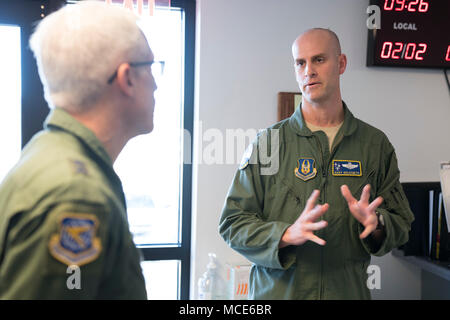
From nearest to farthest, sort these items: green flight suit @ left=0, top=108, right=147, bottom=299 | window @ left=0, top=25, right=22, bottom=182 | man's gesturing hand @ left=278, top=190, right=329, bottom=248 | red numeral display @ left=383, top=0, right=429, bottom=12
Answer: green flight suit @ left=0, top=108, right=147, bottom=299 → man's gesturing hand @ left=278, top=190, right=329, bottom=248 → window @ left=0, top=25, right=22, bottom=182 → red numeral display @ left=383, top=0, right=429, bottom=12

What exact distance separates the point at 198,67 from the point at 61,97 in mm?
1679

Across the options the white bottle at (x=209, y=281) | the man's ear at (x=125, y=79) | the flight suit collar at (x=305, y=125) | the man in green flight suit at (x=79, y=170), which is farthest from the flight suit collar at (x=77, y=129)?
the white bottle at (x=209, y=281)

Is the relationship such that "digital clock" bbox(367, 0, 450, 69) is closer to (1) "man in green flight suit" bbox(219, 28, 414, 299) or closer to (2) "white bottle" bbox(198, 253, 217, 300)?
(1) "man in green flight suit" bbox(219, 28, 414, 299)

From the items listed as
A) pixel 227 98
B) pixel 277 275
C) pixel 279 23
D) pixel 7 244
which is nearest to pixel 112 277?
pixel 7 244

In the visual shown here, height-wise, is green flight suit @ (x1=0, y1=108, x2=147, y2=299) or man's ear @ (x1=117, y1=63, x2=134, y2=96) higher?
man's ear @ (x1=117, y1=63, x2=134, y2=96)

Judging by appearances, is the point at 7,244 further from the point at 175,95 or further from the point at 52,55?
the point at 175,95

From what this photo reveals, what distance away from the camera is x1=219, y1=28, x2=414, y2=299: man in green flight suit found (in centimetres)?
141

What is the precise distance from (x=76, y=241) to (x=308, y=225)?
0.75 m

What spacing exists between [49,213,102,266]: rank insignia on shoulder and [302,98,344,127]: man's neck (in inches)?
43.6

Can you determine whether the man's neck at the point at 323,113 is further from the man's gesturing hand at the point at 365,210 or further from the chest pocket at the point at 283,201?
the man's gesturing hand at the point at 365,210

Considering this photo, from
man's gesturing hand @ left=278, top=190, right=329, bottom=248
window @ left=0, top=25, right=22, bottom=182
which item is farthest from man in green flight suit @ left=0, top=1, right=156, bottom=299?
window @ left=0, top=25, right=22, bottom=182

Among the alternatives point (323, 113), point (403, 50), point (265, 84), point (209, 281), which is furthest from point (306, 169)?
point (403, 50)

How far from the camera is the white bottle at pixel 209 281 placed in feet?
7.98

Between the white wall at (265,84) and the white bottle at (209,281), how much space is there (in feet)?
0.14
